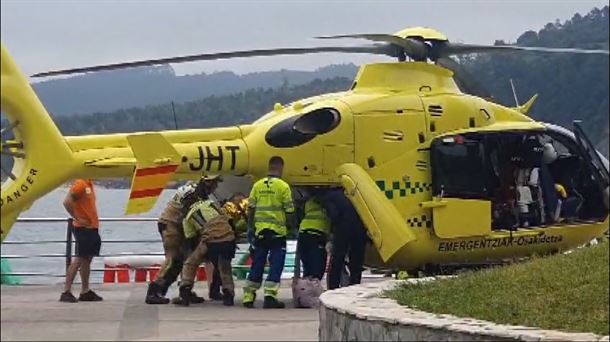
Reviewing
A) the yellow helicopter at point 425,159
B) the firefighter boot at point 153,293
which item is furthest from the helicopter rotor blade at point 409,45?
the firefighter boot at point 153,293

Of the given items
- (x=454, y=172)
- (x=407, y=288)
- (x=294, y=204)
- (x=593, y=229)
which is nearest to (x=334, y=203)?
(x=294, y=204)

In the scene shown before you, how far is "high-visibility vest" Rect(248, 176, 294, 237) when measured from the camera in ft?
40.7

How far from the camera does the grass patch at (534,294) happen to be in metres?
8.67

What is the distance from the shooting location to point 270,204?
489 inches

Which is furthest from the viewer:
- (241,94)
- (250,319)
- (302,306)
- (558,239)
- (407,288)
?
(558,239)

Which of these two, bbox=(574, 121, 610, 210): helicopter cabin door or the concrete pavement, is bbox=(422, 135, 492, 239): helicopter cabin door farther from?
the concrete pavement

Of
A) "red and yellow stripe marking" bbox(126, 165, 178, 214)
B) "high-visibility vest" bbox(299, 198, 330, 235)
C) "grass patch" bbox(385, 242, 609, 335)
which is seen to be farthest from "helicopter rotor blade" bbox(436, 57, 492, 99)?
"red and yellow stripe marking" bbox(126, 165, 178, 214)

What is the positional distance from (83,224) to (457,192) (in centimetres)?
454

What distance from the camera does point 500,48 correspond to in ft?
43.5

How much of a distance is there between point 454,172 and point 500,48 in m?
1.56

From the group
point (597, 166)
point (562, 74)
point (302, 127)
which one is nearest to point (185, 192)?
point (302, 127)

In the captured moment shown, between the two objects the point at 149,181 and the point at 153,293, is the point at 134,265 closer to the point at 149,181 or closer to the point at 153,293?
the point at 149,181

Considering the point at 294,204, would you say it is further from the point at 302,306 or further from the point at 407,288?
the point at 407,288

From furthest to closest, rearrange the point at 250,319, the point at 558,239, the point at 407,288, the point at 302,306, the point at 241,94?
1. the point at 558,239
2. the point at 241,94
3. the point at 302,306
4. the point at 407,288
5. the point at 250,319
